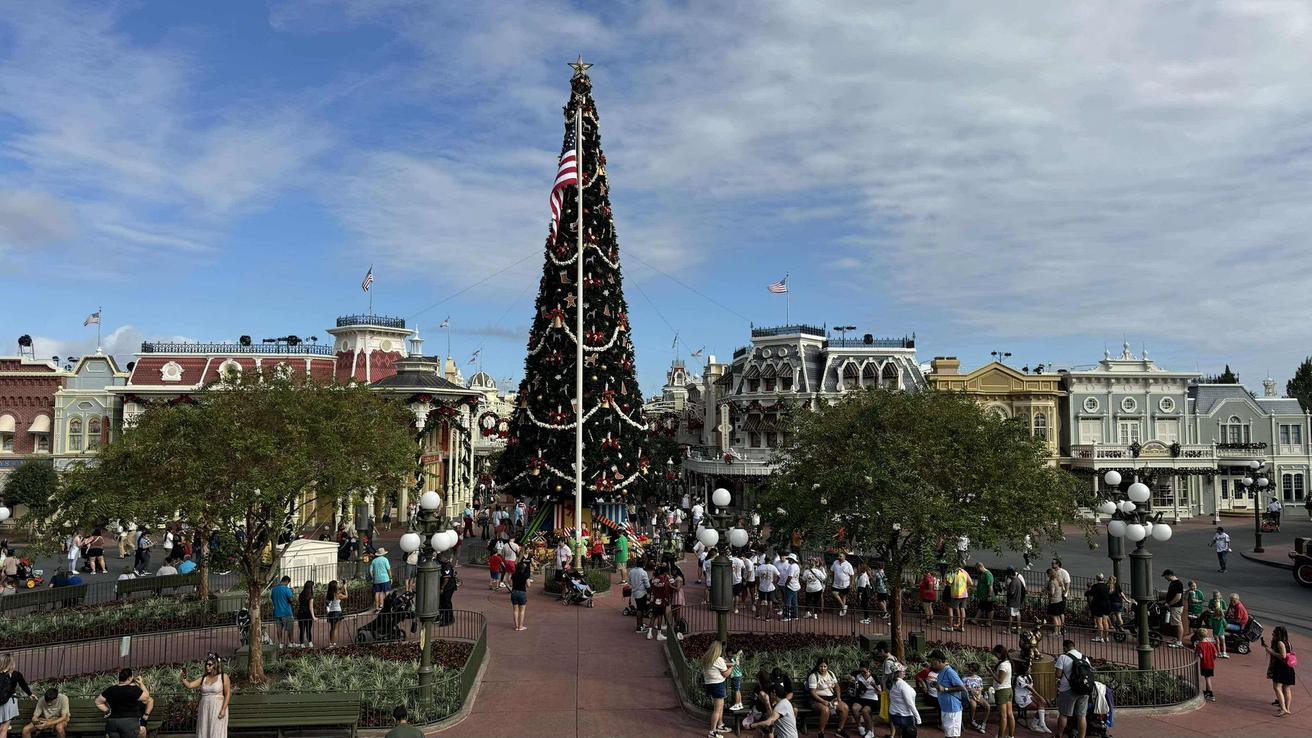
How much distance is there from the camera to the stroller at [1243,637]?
672 inches

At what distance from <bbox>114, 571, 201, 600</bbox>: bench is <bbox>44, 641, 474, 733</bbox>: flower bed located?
7562 mm

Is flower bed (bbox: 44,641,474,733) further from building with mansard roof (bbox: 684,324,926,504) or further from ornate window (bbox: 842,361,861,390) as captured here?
ornate window (bbox: 842,361,861,390)

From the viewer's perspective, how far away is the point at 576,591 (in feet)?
70.5

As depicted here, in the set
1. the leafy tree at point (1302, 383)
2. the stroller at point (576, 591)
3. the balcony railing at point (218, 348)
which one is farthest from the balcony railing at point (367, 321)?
the leafy tree at point (1302, 383)

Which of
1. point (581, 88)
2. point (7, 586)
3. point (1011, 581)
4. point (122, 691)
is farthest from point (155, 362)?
point (1011, 581)

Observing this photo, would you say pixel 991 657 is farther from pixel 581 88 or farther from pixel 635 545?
pixel 581 88

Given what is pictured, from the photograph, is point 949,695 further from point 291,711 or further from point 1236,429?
point 1236,429

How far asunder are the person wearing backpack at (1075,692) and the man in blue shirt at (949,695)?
1.31 m

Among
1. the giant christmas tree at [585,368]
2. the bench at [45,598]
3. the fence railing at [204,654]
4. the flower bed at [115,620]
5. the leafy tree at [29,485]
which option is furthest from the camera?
the leafy tree at [29,485]

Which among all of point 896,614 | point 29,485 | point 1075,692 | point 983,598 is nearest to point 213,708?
point 896,614

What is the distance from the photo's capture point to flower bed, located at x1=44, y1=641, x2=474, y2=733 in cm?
1255

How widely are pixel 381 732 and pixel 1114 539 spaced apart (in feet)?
47.9

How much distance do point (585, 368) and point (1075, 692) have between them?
18.9 metres

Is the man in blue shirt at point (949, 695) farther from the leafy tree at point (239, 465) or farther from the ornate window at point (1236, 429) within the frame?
the ornate window at point (1236, 429)
